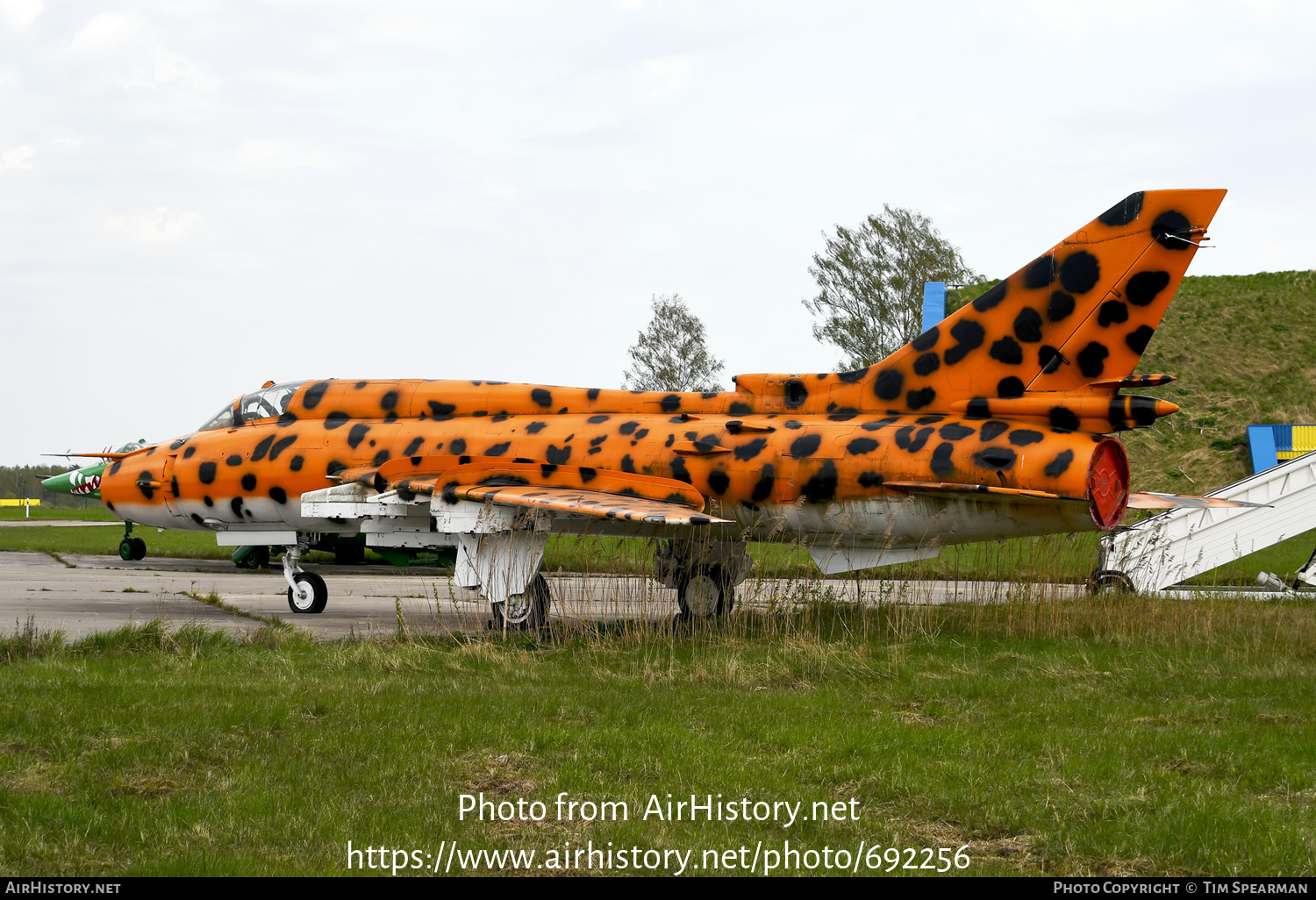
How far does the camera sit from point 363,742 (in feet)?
21.0

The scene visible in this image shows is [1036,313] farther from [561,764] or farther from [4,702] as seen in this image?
[4,702]

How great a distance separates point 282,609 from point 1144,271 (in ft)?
36.2

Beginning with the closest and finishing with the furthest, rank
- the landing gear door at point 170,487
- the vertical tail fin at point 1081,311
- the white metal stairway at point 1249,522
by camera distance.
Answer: the vertical tail fin at point 1081,311
the landing gear door at point 170,487
the white metal stairway at point 1249,522

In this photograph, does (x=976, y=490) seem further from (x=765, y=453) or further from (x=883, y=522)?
(x=765, y=453)

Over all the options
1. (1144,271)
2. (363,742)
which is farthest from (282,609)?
(1144,271)

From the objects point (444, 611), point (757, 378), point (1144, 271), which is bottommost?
point (444, 611)

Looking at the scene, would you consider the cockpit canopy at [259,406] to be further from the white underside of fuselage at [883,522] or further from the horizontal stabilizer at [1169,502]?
the horizontal stabilizer at [1169,502]

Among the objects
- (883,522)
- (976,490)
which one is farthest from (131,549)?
(976,490)

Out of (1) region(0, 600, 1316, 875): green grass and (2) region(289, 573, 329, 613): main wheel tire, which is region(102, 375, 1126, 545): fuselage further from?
(1) region(0, 600, 1316, 875): green grass

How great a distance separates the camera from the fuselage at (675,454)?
10641 mm

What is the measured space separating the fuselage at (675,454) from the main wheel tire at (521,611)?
1.51m

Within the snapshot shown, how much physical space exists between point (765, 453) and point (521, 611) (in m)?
3.03

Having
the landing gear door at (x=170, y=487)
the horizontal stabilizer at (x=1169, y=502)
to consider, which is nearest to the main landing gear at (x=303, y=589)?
the landing gear door at (x=170, y=487)

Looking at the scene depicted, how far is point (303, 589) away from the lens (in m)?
14.0
